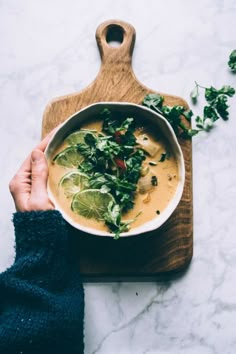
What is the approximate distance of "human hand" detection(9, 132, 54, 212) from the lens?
54.7 inches

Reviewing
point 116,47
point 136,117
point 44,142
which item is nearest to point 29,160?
point 44,142

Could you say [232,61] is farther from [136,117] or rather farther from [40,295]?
[40,295]

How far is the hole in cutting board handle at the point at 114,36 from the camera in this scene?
1.59 m

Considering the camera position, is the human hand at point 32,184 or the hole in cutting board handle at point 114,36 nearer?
the human hand at point 32,184

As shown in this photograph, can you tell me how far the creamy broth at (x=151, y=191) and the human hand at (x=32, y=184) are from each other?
0.03 meters

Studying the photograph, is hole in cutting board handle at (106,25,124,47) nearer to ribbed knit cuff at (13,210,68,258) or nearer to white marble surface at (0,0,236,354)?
white marble surface at (0,0,236,354)

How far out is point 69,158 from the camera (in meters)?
1.44

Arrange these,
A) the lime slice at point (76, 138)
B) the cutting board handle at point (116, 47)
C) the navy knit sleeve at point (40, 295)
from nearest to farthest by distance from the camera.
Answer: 1. the navy knit sleeve at point (40, 295)
2. the lime slice at point (76, 138)
3. the cutting board handle at point (116, 47)

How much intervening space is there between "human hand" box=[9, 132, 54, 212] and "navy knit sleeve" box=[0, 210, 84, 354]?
0.08 feet

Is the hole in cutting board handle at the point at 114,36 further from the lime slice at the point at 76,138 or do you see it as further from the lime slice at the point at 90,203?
the lime slice at the point at 90,203

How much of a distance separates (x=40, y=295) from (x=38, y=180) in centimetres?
27

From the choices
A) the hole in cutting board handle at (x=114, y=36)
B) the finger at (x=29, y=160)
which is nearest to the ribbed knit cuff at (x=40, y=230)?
the finger at (x=29, y=160)

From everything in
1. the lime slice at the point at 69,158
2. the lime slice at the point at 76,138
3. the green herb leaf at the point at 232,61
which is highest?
the green herb leaf at the point at 232,61

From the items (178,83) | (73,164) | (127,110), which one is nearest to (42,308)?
(73,164)
